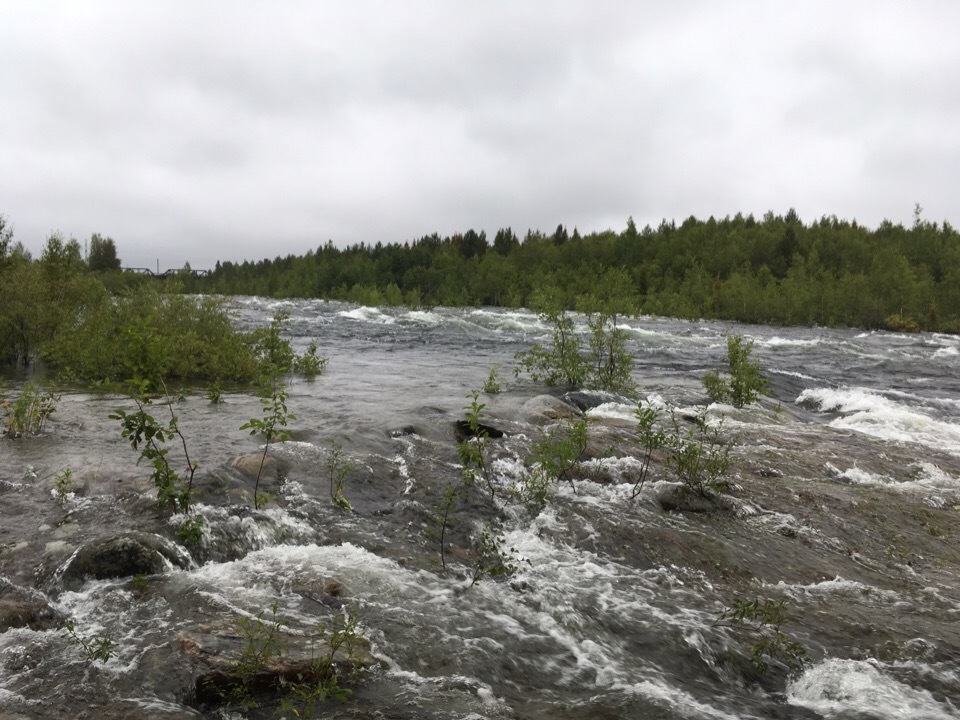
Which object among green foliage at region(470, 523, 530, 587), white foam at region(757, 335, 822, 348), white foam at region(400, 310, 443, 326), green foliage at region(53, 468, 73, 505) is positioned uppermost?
white foam at region(400, 310, 443, 326)

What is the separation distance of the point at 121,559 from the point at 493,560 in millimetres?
3367

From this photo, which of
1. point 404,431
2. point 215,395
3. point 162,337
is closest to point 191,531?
point 404,431

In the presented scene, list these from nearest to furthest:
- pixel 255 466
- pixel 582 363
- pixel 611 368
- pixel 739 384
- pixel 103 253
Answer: pixel 255 466, pixel 739 384, pixel 611 368, pixel 582 363, pixel 103 253

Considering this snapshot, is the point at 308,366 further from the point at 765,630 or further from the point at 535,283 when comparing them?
the point at 535,283

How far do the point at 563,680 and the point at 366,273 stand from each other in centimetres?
10616

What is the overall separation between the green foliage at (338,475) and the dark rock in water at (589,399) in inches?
243

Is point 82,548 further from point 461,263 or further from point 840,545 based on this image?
point 461,263

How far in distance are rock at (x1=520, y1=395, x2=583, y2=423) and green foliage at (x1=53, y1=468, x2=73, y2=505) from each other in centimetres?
748

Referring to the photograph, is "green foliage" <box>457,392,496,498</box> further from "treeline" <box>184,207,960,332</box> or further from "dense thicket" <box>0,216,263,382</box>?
"treeline" <box>184,207,960,332</box>

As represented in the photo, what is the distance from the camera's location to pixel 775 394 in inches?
687

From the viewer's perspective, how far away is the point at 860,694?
4.83 m

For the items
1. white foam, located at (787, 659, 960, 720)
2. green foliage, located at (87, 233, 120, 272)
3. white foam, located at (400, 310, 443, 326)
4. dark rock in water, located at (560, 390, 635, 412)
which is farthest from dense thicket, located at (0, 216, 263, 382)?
green foliage, located at (87, 233, 120, 272)

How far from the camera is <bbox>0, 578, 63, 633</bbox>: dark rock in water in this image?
485 cm

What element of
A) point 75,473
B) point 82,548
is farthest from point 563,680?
point 75,473
